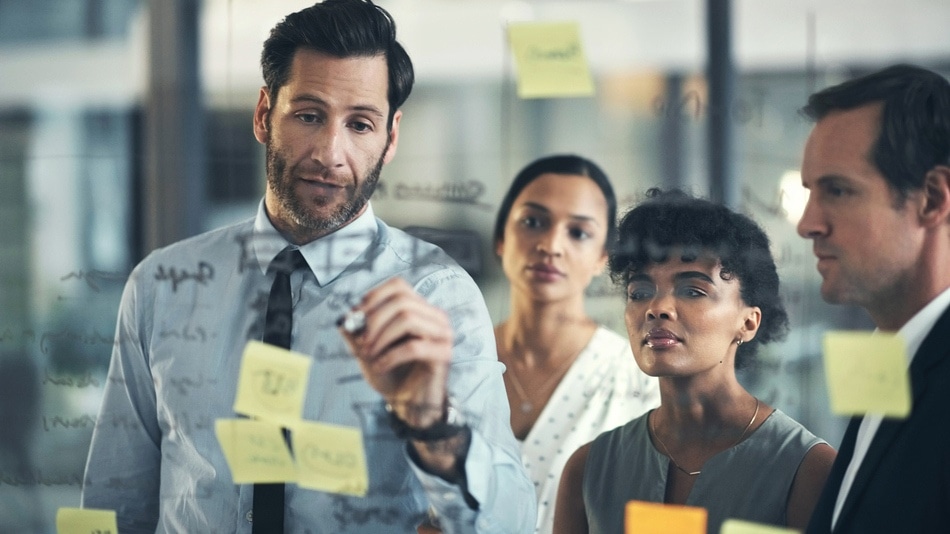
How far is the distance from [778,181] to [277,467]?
95 centimetres

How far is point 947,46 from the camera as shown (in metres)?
1.47

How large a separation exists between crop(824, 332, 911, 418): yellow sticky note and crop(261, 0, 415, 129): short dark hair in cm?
83

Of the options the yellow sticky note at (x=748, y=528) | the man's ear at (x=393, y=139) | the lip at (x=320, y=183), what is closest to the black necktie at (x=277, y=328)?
the lip at (x=320, y=183)

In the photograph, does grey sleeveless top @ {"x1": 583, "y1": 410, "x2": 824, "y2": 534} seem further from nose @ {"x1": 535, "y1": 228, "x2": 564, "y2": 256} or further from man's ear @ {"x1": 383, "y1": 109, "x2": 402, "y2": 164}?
man's ear @ {"x1": 383, "y1": 109, "x2": 402, "y2": 164}

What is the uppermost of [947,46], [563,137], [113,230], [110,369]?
[947,46]

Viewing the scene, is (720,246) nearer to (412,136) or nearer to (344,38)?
(412,136)

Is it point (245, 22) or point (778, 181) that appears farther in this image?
point (245, 22)

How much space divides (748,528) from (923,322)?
387 millimetres

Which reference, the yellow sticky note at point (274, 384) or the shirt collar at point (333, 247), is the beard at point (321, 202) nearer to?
the shirt collar at point (333, 247)

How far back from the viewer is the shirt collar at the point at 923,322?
4.16 ft

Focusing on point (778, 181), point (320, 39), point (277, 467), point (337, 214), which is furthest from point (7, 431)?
point (778, 181)

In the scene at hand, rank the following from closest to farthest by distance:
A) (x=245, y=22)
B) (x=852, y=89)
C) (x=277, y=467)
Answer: (x=852, y=89), (x=277, y=467), (x=245, y=22)

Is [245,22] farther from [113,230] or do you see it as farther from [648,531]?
[648,531]

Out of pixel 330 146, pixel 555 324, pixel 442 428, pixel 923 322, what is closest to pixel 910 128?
pixel 923 322
